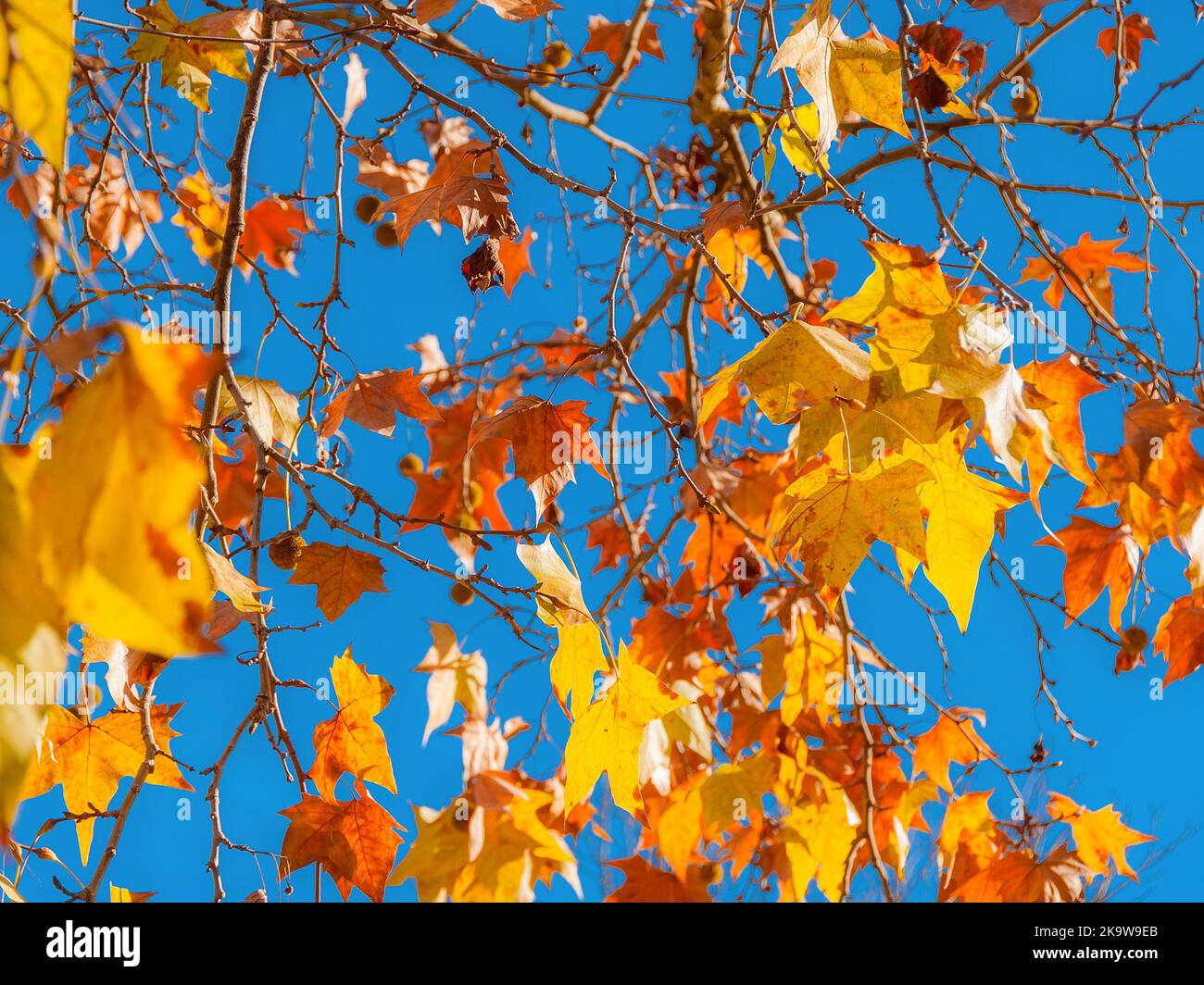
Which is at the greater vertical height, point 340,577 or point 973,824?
point 340,577

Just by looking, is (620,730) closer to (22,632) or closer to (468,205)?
(468,205)

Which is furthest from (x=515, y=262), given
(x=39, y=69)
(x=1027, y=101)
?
(x=39, y=69)

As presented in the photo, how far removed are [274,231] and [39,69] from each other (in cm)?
182

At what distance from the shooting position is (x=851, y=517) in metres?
0.82

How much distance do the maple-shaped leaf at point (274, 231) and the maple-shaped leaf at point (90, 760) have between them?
3.90 feet

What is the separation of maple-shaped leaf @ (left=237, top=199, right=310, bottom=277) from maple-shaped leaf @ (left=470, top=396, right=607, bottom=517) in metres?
1.18

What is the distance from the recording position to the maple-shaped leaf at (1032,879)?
4.32 feet

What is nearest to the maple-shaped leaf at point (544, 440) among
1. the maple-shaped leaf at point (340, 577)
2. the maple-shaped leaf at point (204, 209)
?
the maple-shaped leaf at point (340, 577)

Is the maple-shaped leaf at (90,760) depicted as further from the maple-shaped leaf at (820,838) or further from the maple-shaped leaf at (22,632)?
the maple-shaped leaf at (820,838)

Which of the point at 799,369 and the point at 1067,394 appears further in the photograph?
the point at 1067,394

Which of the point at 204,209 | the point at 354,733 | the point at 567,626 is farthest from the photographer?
the point at 204,209

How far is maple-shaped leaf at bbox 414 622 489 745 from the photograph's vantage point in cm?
141
